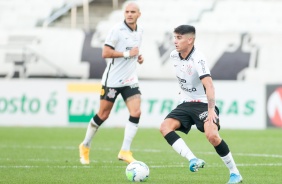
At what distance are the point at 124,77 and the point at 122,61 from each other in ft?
0.88

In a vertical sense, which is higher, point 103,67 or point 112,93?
point 112,93

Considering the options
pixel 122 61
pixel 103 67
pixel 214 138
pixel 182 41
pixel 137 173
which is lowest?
pixel 103 67

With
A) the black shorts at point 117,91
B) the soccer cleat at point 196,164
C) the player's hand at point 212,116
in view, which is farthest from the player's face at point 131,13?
the soccer cleat at point 196,164

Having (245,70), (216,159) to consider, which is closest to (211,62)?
(245,70)

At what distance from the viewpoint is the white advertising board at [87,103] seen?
23.2 metres

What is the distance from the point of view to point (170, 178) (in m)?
10.8

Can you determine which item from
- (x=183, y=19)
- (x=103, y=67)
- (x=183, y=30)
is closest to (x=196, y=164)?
(x=183, y=30)

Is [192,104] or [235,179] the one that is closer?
[235,179]

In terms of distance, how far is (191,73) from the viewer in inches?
412

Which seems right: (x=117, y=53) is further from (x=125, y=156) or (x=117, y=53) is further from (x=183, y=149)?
(x=183, y=149)

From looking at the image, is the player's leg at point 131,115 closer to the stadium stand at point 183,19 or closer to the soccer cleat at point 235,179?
the soccer cleat at point 235,179

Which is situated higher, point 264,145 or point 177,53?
point 177,53

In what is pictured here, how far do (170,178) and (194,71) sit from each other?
1.43m

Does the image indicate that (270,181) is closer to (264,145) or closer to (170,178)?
(170,178)
